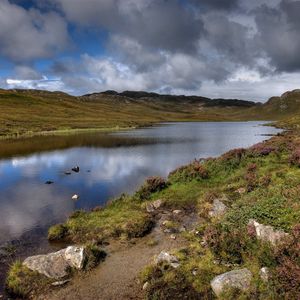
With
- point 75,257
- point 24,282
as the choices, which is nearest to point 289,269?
point 75,257

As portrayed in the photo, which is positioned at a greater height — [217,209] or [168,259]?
[217,209]

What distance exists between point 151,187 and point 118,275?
42.0 feet

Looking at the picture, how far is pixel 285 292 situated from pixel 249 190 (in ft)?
42.0

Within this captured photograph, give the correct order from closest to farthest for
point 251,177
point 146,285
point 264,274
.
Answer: point 264,274
point 146,285
point 251,177

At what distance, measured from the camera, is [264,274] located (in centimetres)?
1273

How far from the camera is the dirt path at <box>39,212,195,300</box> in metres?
14.0

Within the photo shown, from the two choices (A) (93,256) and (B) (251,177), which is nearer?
(A) (93,256)

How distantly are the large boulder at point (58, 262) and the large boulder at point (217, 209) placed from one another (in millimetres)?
8649

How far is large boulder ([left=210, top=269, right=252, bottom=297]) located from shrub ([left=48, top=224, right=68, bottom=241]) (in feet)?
34.0

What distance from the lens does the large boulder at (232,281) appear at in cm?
1264

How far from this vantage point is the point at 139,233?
20047 mm

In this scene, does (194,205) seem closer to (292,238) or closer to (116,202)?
(116,202)

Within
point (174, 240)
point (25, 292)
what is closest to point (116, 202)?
point (174, 240)

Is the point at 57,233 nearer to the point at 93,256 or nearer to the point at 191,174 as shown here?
the point at 93,256
